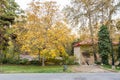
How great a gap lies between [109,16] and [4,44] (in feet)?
50.8

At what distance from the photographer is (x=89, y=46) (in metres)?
37.5

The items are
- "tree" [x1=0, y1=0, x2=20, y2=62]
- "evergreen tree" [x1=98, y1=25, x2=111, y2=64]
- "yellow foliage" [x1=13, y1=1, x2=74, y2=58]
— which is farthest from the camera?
"tree" [x1=0, y1=0, x2=20, y2=62]

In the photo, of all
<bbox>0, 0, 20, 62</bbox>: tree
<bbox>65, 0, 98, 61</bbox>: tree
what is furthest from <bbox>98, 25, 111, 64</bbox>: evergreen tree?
<bbox>0, 0, 20, 62</bbox>: tree

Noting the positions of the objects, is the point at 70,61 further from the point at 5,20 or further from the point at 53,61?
the point at 5,20

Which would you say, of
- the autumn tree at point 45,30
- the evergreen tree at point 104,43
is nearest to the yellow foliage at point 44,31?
the autumn tree at point 45,30

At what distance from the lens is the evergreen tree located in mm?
30922

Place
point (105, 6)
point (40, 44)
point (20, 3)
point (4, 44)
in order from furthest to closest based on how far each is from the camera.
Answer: point (20, 3), point (4, 44), point (105, 6), point (40, 44)

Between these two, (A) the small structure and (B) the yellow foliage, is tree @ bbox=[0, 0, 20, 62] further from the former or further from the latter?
(A) the small structure

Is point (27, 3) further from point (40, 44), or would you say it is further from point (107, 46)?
point (107, 46)

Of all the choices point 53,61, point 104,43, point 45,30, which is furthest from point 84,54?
point 45,30

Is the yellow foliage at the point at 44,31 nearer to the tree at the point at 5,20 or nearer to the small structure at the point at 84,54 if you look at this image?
the tree at the point at 5,20

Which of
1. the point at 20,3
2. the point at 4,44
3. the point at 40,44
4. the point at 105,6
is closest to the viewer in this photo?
the point at 40,44

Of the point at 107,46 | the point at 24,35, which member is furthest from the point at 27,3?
the point at 107,46

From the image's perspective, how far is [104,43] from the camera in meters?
31.0
